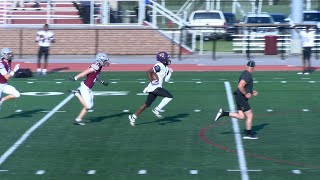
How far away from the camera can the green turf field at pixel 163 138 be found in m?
13.6

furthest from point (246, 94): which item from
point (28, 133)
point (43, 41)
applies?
point (43, 41)

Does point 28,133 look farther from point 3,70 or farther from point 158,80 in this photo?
point 158,80

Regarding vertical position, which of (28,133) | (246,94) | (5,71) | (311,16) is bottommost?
(28,133)

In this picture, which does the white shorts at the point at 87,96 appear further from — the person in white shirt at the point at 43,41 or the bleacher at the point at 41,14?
the bleacher at the point at 41,14

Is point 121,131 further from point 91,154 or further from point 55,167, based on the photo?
point 55,167

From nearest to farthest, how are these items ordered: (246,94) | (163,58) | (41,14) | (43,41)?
(246,94) < (163,58) < (43,41) < (41,14)

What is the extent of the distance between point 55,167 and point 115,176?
116cm

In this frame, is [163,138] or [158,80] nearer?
[163,138]

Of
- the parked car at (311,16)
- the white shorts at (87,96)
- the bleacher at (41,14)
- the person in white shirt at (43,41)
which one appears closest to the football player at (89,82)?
the white shorts at (87,96)

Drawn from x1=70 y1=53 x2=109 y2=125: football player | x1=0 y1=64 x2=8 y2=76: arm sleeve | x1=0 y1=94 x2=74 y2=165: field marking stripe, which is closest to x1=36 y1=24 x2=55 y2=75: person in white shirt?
x1=0 y1=94 x2=74 y2=165: field marking stripe

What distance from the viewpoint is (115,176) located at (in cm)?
1317

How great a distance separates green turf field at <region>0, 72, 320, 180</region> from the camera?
13586 millimetres

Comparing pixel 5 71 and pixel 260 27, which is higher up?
pixel 260 27

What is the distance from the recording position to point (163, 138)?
645 inches
